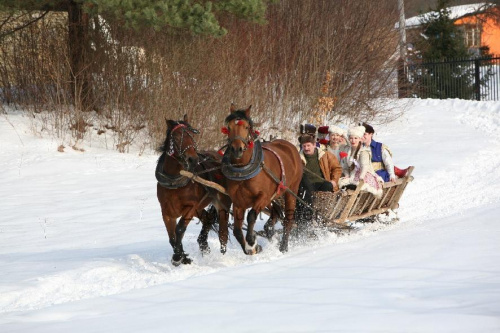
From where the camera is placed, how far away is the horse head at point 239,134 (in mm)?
9055

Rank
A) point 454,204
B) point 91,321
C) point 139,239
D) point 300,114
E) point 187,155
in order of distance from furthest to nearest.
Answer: point 300,114 < point 454,204 < point 139,239 < point 187,155 < point 91,321

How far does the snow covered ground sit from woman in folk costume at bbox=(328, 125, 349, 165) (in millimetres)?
1105

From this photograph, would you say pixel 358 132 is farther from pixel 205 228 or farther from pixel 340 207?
Answer: pixel 205 228

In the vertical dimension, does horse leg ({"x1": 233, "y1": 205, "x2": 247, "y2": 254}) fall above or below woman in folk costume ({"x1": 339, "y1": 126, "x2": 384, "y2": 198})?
below

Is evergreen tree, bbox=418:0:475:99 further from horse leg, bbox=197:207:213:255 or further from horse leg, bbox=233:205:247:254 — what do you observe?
horse leg, bbox=233:205:247:254

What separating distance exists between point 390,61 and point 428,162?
886cm

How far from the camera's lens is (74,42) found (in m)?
20.2

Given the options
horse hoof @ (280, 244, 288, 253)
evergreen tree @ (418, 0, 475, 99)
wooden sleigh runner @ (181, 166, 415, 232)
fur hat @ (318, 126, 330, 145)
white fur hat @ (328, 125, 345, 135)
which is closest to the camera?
horse hoof @ (280, 244, 288, 253)

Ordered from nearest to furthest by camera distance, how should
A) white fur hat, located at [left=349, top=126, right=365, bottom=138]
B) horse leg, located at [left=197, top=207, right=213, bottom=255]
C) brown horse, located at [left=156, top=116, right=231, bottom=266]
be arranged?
brown horse, located at [left=156, top=116, right=231, bottom=266], horse leg, located at [left=197, top=207, right=213, bottom=255], white fur hat, located at [left=349, top=126, right=365, bottom=138]

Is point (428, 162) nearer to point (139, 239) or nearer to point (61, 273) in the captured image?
point (139, 239)

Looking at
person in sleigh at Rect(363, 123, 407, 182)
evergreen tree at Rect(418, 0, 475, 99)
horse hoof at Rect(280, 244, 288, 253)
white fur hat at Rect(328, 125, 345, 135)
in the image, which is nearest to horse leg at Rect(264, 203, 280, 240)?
horse hoof at Rect(280, 244, 288, 253)

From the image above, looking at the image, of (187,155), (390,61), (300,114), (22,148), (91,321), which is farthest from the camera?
(390,61)

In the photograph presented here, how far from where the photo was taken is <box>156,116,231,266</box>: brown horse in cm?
917

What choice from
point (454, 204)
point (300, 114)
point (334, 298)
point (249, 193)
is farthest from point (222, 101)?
point (334, 298)
